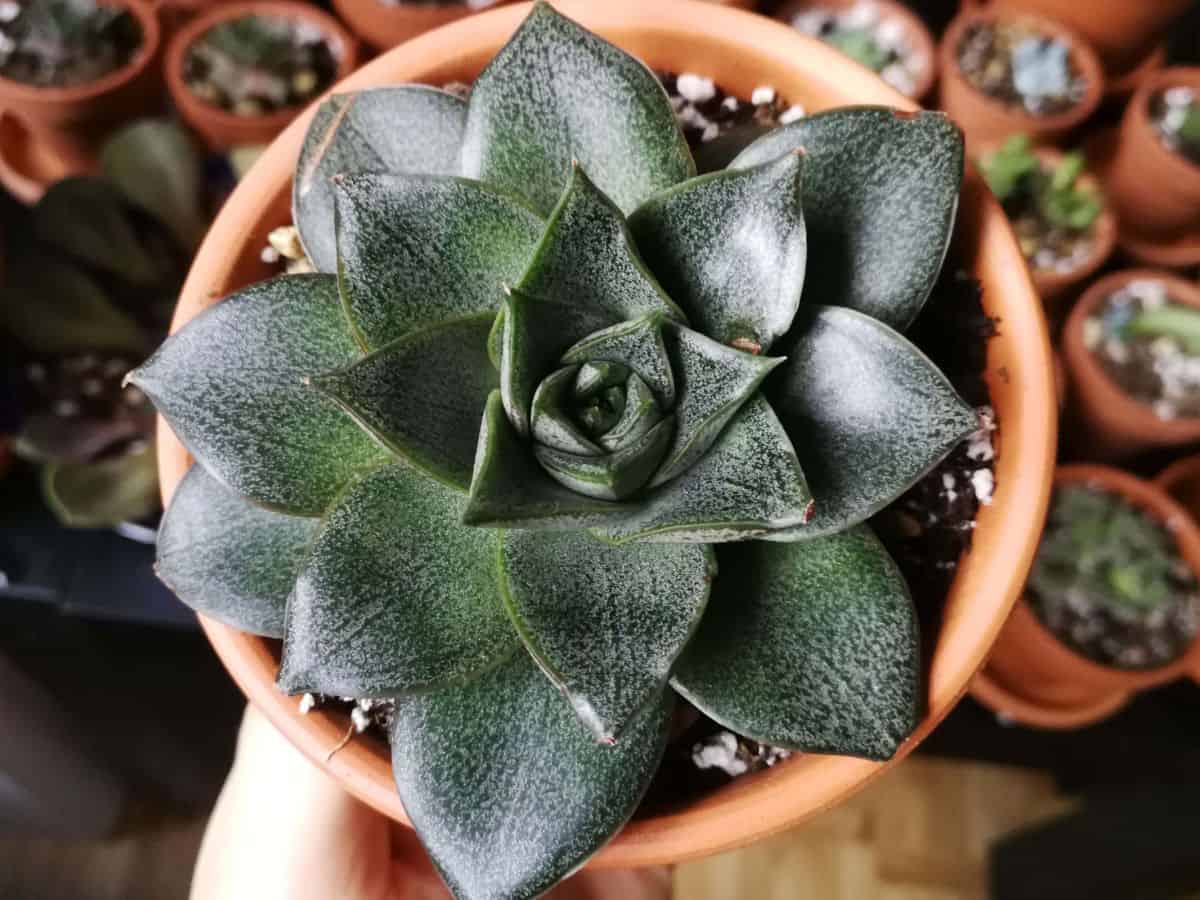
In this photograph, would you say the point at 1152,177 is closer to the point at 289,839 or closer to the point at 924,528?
the point at 924,528

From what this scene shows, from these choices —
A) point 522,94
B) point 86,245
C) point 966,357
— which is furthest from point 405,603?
point 86,245

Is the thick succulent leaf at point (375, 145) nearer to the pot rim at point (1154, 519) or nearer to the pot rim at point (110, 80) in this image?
the pot rim at point (110, 80)

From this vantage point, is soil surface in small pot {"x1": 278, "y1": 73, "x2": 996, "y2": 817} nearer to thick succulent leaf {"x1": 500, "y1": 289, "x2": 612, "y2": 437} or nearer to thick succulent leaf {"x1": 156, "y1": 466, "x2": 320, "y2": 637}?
thick succulent leaf {"x1": 156, "y1": 466, "x2": 320, "y2": 637}

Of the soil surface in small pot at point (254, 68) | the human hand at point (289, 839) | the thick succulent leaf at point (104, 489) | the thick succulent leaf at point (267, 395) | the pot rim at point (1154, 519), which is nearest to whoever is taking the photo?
the thick succulent leaf at point (267, 395)

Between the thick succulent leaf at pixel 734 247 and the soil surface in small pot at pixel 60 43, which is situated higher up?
the thick succulent leaf at pixel 734 247

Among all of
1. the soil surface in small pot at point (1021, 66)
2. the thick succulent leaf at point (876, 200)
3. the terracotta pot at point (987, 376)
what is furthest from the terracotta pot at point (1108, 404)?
the thick succulent leaf at point (876, 200)

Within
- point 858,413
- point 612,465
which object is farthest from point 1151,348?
point 612,465

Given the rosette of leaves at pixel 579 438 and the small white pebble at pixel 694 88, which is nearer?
the rosette of leaves at pixel 579 438
